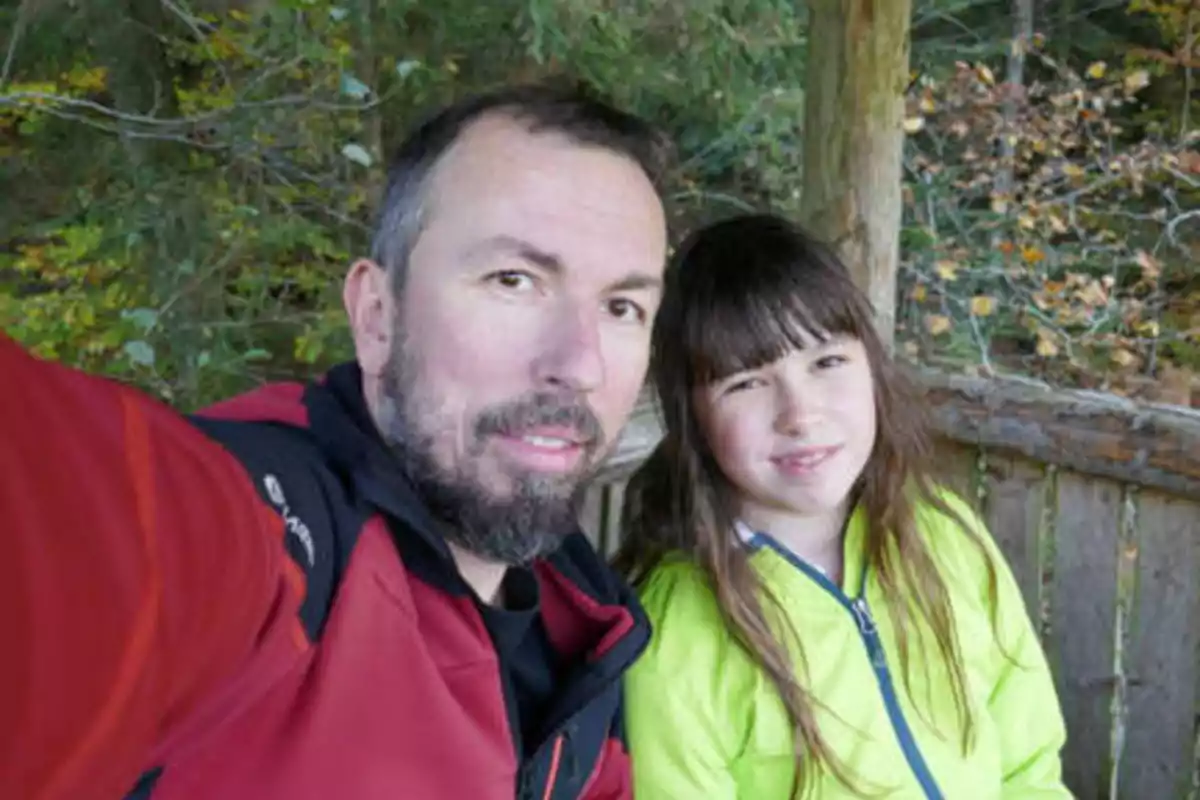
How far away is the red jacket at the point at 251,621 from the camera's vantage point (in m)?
0.54

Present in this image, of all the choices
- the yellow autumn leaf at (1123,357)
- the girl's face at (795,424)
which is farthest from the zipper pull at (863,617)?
the yellow autumn leaf at (1123,357)

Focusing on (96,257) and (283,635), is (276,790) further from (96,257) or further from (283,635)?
(96,257)

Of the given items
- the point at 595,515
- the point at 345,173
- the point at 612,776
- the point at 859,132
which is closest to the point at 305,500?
the point at 612,776

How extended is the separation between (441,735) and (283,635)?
1.03 ft

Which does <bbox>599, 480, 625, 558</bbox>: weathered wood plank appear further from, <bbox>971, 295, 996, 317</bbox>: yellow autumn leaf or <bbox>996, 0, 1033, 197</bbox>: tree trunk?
<bbox>996, 0, 1033, 197</bbox>: tree trunk

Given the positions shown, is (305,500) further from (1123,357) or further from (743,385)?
(1123,357)

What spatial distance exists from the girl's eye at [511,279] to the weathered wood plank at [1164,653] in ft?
5.19

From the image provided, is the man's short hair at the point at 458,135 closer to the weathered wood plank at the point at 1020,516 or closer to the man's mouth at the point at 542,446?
the man's mouth at the point at 542,446

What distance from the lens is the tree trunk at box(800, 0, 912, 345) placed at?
2.63 metres

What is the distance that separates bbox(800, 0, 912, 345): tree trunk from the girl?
93 centimetres

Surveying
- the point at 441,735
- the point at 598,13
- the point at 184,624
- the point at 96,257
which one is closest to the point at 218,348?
the point at 96,257

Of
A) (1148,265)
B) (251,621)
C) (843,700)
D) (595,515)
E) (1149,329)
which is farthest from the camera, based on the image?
(1148,265)

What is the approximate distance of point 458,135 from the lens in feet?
4.65

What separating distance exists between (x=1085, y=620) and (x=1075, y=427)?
0.44 meters
